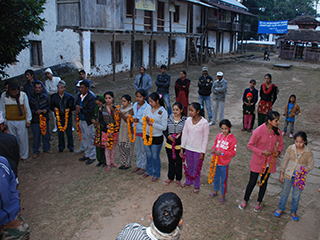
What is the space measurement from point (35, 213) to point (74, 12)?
11.3 meters

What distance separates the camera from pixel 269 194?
5.04m

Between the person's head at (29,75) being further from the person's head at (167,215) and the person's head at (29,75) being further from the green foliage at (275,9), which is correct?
the green foliage at (275,9)

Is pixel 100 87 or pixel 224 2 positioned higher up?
pixel 224 2

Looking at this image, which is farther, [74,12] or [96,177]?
[74,12]

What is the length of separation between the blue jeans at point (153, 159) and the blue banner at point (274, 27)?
96.2ft

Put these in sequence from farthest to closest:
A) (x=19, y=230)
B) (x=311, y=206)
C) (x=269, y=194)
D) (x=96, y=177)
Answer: (x=96, y=177)
(x=269, y=194)
(x=311, y=206)
(x=19, y=230)

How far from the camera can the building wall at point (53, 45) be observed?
513 inches

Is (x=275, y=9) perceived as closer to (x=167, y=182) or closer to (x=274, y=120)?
(x=274, y=120)

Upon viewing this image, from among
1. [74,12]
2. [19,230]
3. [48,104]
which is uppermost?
[74,12]

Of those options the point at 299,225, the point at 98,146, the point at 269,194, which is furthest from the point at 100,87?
the point at 299,225

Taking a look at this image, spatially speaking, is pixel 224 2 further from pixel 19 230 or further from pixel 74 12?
pixel 19 230

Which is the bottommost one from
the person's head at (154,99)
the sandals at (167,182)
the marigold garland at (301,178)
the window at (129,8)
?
the sandals at (167,182)

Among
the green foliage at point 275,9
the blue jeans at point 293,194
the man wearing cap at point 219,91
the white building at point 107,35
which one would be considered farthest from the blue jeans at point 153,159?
the green foliage at point 275,9

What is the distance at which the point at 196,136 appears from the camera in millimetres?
4605
